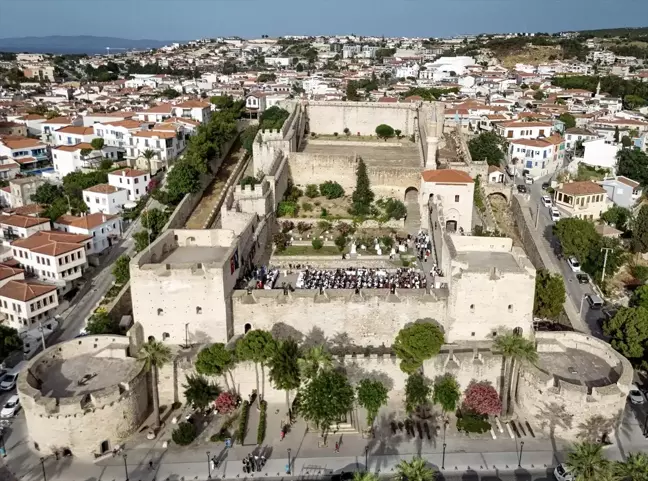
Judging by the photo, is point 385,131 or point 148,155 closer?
point 148,155

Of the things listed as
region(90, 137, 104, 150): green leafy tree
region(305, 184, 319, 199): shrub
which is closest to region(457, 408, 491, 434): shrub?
region(305, 184, 319, 199): shrub

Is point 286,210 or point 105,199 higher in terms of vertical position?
point 286,210

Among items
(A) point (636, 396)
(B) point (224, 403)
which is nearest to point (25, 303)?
(B) point (224, 403)

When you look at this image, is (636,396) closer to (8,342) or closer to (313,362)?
(313,362)

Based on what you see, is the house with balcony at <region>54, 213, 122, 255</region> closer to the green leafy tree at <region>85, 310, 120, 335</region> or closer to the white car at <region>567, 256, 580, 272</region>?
the green leafy tree at <region>85, 310, 120, 335</region>

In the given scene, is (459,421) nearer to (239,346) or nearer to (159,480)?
(239,346)

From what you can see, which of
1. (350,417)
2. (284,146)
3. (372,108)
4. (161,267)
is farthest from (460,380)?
(372,108)

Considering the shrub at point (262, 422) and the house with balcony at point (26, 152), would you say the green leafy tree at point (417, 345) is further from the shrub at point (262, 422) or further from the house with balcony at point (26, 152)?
the house with balcony at point (26, 152)
